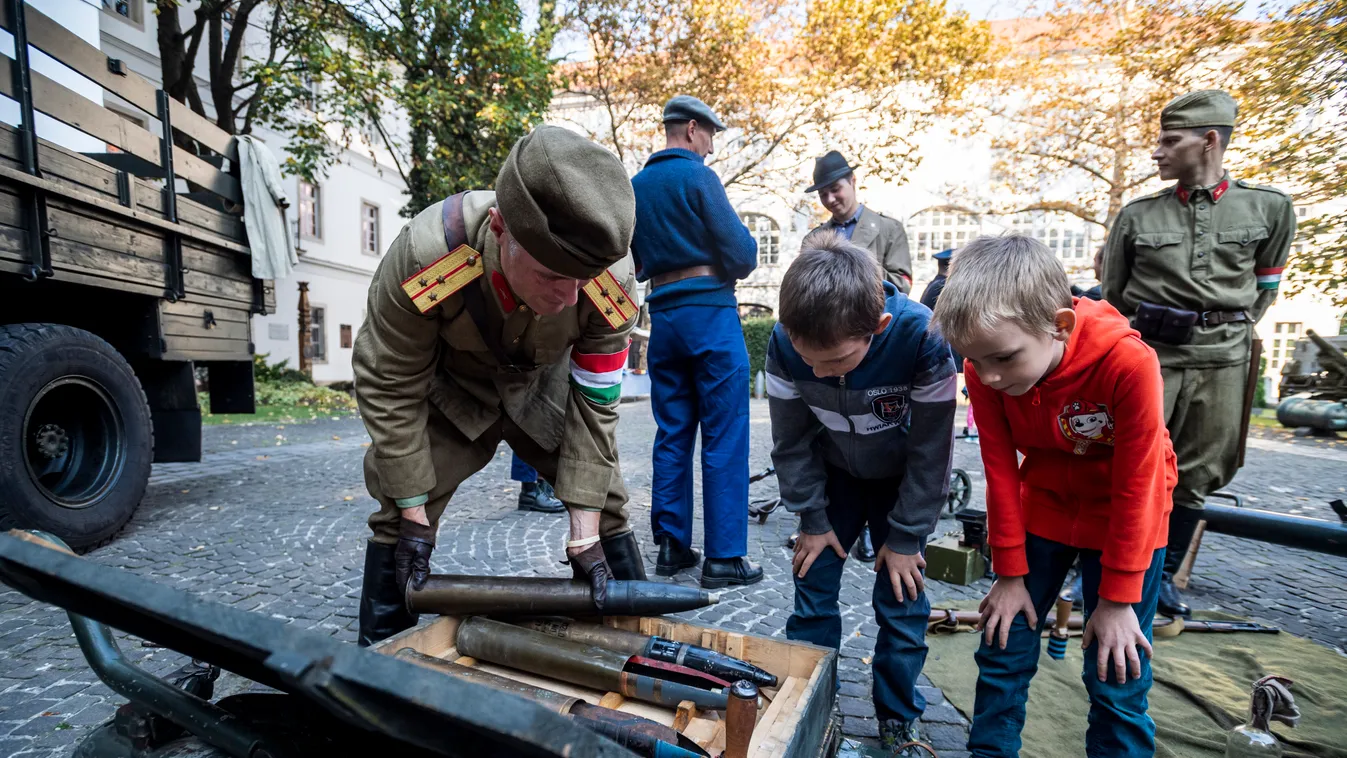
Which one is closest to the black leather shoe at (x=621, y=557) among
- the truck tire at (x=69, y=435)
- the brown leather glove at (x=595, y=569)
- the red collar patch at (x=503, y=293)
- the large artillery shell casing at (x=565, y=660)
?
the brown leather glove at (x=595, y=569)

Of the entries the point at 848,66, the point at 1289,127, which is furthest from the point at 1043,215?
the point at 1289,127

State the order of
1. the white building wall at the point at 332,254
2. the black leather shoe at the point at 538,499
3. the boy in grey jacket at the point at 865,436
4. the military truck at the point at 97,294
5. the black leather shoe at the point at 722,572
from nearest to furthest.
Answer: the boy in grey jacket at the point at 865,436, the military truck at the point at 97,294, the black leather shoe at the point at 722,572, the black leather shoe at the point at 538,499, the white building wall at the point at 332,254

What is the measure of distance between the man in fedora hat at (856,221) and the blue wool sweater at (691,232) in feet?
3.85

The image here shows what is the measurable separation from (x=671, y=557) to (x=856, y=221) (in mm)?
2439

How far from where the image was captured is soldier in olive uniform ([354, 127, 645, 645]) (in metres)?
1.63

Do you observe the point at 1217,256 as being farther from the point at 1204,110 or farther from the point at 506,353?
the point at 506,353

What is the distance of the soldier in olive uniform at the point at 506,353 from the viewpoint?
1628 mm

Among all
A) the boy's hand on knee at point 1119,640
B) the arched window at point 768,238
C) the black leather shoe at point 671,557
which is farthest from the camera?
the arched window at point 768,238

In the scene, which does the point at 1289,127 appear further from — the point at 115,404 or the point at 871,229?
the point at 115,404

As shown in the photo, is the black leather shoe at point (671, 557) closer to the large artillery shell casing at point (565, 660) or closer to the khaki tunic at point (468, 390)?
the khaki tunic at point (468, 390)

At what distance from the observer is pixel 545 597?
77.9 inches

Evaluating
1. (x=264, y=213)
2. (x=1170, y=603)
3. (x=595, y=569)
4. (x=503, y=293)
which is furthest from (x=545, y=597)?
(x=264, y=213)

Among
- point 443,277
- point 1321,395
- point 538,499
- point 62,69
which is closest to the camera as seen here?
point 443,277

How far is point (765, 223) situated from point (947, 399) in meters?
28.1
